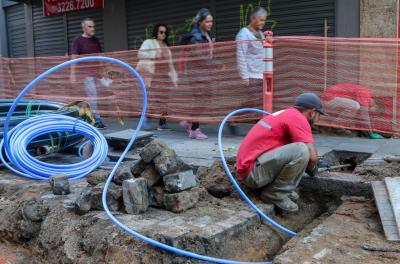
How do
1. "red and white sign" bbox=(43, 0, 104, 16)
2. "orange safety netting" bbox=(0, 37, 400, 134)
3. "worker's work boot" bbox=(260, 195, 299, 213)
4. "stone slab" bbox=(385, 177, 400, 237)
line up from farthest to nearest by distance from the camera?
"red and white sign" bbox=(43, 0, 104, 16)
"orange safety netting" bbox=(0, 37, 400, 134)
"worker's work boot" bbox=(260, 195, 299, 213)
"stone slab" bbox=(385, 177, 400, 237)

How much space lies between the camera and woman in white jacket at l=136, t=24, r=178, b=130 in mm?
7438

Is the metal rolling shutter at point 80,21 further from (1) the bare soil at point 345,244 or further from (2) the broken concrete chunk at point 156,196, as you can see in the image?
(1) the bare soil at point 345,244

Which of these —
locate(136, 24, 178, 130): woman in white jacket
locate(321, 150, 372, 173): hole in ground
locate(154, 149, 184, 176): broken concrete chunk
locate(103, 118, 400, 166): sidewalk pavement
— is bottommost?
locate(321, 150, 372, 173): hole in ground

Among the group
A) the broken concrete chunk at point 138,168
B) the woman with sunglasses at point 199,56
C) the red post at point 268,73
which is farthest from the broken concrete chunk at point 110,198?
the woman with sunglasses at point 199,56

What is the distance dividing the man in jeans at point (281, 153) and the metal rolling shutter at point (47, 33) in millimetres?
10192

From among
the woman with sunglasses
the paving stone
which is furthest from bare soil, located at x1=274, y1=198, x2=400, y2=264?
the woman with sunglasses

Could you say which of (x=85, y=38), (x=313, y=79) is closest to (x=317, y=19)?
(x=313, y=79)

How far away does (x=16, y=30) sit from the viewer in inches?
585

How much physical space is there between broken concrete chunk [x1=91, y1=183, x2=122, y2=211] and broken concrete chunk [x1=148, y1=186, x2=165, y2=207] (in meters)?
0.28

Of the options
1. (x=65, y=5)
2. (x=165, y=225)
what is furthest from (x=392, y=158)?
(x=65, y=5)

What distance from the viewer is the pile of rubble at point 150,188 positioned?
3.73 meters

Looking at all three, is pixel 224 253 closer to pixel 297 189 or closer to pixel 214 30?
pixel 297 189

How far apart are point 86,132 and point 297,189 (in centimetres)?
271

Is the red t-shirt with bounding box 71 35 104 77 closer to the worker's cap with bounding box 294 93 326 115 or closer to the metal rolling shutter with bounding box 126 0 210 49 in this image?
the metal rolling shutter with bounding box 126 0 210 49
